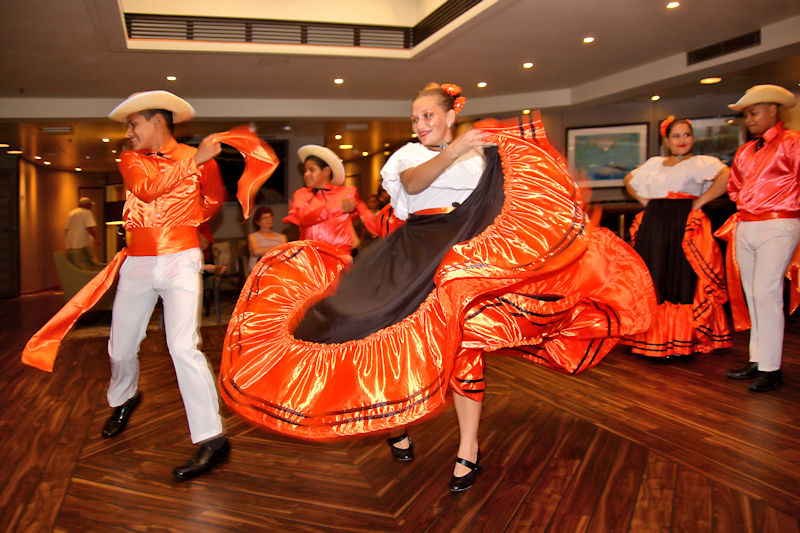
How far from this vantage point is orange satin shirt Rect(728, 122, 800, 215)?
309 centimetres

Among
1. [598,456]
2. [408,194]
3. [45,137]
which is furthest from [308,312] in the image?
[45,137]

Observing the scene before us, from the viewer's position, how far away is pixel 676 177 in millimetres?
3873

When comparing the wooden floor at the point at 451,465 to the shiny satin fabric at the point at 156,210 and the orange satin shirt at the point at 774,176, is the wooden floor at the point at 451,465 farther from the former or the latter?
the orange satin shirt at the point at 774,176

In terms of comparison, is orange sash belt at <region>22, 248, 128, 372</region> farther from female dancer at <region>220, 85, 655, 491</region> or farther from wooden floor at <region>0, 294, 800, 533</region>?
female dancer at <region>220, 85, 655, 491</region>

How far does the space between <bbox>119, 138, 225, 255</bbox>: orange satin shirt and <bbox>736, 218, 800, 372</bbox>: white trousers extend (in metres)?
3.00

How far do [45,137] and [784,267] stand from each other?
1076 centimetres

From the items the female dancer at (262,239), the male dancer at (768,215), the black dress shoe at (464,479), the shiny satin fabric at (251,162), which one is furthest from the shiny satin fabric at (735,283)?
the female dancer at (262,239)

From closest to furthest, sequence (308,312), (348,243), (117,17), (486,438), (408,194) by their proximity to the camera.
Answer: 1. (308,312)
2. (408,194)
3. (486,438)
4. (348,243)
5. (117,17)

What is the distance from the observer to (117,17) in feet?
16.6

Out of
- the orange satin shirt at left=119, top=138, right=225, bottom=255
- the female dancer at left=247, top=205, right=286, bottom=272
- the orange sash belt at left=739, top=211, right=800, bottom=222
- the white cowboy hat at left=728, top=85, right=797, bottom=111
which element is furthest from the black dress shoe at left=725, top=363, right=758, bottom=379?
the female dancer at left=247, top=205, right=286, bottom=272

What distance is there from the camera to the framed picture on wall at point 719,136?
8164 millimetres

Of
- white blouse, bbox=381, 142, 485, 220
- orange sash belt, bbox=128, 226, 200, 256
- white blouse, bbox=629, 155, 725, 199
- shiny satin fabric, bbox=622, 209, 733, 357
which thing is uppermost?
white blouse, bbox=629, 155, 725, 199

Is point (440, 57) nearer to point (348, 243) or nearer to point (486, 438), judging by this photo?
point (348, 243)

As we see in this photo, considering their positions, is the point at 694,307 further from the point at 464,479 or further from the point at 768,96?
the point at 464,479
